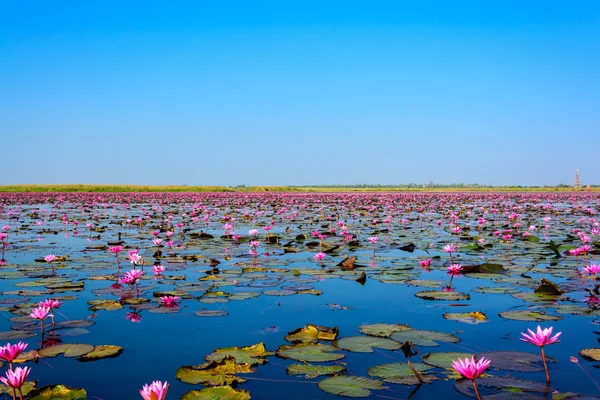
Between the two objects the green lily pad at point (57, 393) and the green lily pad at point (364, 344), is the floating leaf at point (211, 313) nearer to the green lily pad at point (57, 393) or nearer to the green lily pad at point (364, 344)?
the green lily pad at point (364, 344)

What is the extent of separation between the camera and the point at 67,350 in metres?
3.23

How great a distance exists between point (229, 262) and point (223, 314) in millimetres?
3044

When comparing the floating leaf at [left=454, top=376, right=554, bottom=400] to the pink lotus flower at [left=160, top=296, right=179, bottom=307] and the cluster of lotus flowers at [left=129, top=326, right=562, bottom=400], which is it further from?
the pink lotus flower at [left=160, top=296, right=179, bottom=307]

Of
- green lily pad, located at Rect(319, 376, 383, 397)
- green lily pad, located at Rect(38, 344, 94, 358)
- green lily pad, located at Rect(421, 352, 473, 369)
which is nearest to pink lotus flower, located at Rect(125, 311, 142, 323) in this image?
green lily pad, located at Rect(38, 344, 94, 358)

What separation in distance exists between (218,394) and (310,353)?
86cm

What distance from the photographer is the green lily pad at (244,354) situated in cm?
305

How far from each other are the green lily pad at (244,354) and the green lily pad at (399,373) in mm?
745

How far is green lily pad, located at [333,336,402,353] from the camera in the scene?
3.27 m

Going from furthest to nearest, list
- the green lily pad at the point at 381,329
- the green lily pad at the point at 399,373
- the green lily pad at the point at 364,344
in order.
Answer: the green lily pad at the point at 381,329, the green lily pad at the point at 364,344, the green lily pad at the point at 399,373

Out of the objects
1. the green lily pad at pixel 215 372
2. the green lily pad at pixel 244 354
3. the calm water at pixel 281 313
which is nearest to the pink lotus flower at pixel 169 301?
the calm water at pixel 281 313

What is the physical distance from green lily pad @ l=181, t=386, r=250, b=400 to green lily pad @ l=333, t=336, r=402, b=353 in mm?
1030

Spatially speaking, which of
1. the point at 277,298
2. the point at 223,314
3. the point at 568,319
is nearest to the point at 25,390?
the point at 223,314

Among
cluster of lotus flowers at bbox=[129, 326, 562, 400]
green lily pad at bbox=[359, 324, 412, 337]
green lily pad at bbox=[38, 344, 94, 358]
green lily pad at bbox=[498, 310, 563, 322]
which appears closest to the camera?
cluster of lotus flowers at bbox=[129, 326, 562, 400]

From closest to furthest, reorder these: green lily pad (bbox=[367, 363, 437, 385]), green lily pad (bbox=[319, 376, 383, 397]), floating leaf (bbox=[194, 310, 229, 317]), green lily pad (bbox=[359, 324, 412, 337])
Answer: green lily pad (bbox=[319, 376, 383, 397]) → green lily pad (bbox=[367, 363, 437, 385]) → green lily pad (bbox=[359, 324, 412, 337]) → floating leaf (bbox=[194, 310, 229, 317])
